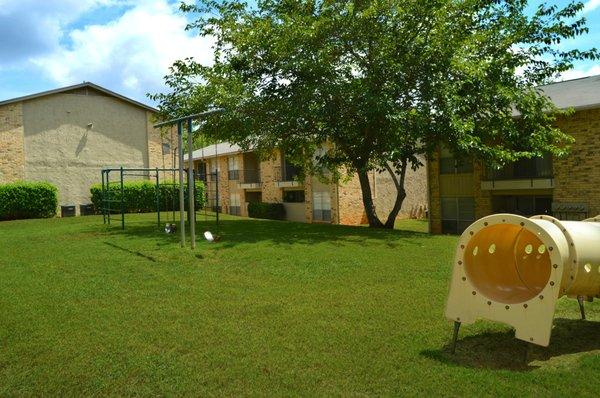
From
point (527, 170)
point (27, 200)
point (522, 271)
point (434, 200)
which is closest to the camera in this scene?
point (522, 271)

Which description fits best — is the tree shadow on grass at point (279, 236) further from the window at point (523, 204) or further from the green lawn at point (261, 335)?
the window at point (523, 204)

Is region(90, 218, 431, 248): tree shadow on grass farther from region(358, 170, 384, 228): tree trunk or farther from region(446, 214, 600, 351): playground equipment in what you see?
region(446, 214, 600, 351): playground equipment

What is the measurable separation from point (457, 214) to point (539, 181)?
14.6 ft

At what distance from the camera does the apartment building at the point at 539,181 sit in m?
20.8

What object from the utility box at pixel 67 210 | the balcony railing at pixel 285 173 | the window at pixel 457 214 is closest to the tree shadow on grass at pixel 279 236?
the window at pixel 457 214

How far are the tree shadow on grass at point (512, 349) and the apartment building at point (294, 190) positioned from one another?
21.8 meters

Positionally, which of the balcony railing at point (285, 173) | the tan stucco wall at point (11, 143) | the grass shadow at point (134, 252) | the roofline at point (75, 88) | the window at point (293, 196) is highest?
the roofline at point (75, 88)

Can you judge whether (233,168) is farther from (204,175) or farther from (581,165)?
(581,165)

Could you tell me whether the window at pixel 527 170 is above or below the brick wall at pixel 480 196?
above

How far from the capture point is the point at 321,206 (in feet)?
113

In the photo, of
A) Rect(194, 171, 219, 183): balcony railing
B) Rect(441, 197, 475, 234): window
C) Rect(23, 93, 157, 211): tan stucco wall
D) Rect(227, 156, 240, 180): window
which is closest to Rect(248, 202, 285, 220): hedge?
Rect(194, 171, 219, 183): balcony railing

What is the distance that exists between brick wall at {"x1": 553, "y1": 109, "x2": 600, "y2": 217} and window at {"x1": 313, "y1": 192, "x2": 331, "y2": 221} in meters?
14.8

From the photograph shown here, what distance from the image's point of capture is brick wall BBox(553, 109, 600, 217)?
67.6 feet

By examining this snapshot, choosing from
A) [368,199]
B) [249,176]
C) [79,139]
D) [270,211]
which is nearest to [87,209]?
[79,139]
